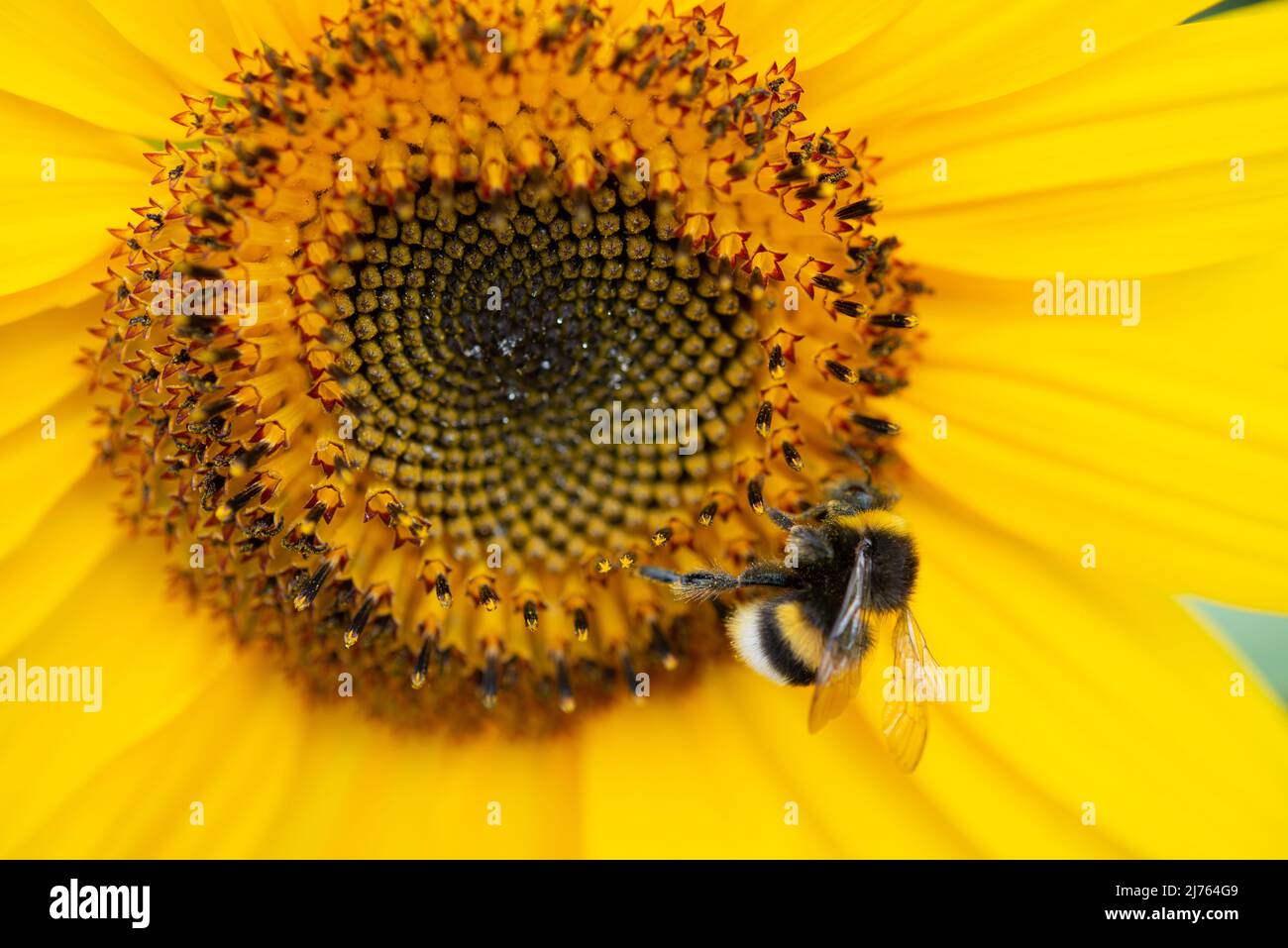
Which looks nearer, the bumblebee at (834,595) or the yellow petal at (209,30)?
the yellow petal at (209,30)

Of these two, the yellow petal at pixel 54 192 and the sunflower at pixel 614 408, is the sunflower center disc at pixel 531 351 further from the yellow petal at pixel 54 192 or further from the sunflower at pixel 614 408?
the yellow petal at pixel 54 192

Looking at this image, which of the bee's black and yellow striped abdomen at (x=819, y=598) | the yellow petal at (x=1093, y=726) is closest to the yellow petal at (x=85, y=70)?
the bee's black and yellow striped abdomen at (x=819, y=598)

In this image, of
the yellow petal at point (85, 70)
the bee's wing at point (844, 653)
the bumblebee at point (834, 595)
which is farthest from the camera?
the bumblebee at point (834, 595)

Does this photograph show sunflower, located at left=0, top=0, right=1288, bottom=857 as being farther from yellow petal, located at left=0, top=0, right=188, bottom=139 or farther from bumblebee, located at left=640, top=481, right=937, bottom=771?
bumblebee, located at left=640, top=481, right=937, bottom=771

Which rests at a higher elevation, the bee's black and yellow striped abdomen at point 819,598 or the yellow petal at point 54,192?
the yellow petal at point 54,192

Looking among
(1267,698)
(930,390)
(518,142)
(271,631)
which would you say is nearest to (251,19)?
(518,142)

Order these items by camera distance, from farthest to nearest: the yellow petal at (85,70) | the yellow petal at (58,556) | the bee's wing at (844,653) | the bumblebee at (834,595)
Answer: the yellow petal at (58,556), the bumblebee at (834,595), the bee's wing at (844,653), the yellow petal at (85,70)
